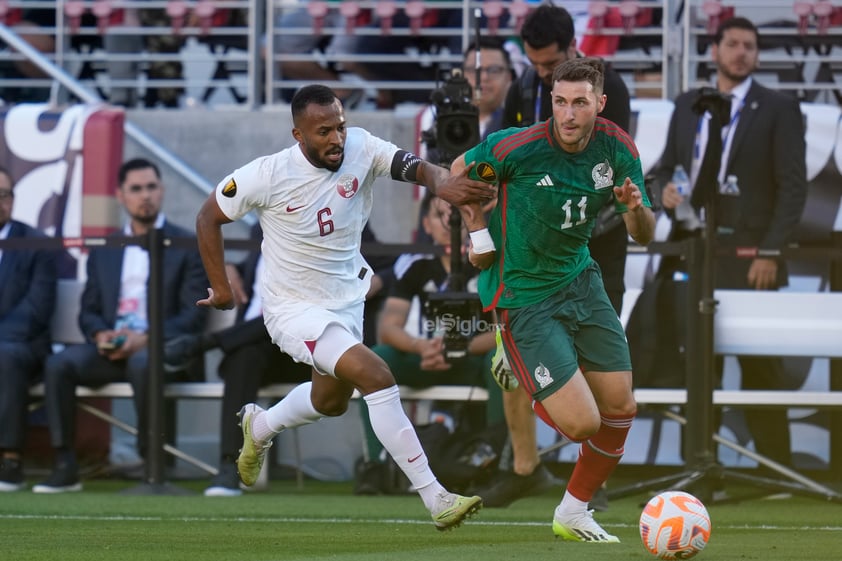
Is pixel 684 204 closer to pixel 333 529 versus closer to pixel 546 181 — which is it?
pixel 546 181

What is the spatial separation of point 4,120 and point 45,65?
119 centimetres

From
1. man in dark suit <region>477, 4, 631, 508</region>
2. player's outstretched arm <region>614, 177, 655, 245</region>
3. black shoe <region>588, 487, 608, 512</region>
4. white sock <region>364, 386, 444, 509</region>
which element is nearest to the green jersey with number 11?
player's outstretched arm <region>614, 177, 655, 245</region>

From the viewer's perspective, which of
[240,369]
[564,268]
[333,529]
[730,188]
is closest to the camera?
[564,268]

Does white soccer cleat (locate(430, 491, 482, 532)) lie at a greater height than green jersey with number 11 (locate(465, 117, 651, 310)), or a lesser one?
lesser

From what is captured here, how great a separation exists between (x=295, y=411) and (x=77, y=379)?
10.2 ft

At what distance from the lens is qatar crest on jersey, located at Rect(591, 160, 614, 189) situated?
21.6 ft

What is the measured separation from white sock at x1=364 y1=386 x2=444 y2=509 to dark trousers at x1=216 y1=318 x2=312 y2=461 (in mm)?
3035

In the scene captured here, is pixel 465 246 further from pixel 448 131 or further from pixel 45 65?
pixel 45 65

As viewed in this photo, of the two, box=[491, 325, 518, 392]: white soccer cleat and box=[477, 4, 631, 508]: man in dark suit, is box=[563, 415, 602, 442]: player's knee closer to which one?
box=[491, 325, 518, 392]: white soccer cleat

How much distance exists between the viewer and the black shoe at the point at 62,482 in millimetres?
9672

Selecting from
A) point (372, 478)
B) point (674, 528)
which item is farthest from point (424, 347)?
point (674, 528)

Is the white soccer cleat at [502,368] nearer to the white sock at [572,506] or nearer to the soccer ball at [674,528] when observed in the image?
the white sock at [572,506]

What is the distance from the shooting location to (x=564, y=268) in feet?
21.9

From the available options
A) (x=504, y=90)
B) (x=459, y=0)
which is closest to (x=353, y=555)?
(x=504, y=90)
